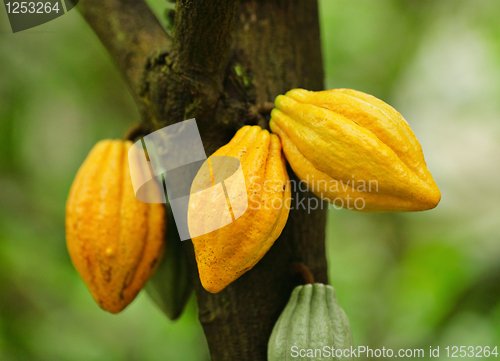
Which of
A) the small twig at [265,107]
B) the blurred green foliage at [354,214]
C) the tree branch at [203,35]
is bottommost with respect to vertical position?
the blurred green foliage at [354,214]

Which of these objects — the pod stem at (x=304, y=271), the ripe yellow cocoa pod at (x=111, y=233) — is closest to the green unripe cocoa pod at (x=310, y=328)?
the pod stem at (x=304, y=271)

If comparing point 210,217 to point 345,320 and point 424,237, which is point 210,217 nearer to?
point 345,320

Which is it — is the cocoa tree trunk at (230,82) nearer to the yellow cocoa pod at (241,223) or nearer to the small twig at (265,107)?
the small twig at (265,107)

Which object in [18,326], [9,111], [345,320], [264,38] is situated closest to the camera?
[345,320]

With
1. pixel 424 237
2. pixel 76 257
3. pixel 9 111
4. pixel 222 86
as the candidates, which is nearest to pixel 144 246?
pixel 76 257

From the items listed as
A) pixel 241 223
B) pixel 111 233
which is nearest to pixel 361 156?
pixel 241 223
